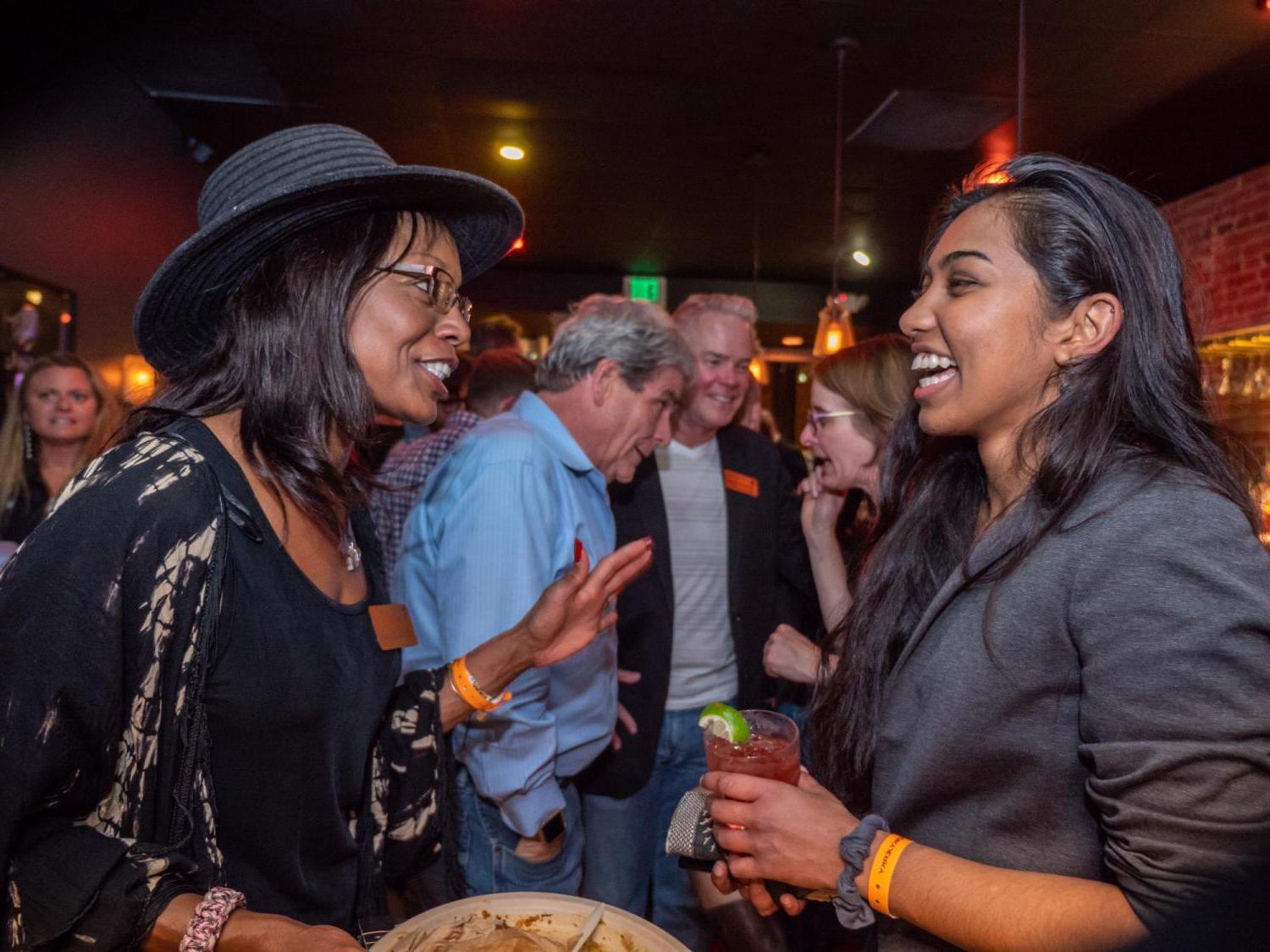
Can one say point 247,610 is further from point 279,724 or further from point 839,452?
point 839,452

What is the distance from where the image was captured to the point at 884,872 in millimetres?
1061

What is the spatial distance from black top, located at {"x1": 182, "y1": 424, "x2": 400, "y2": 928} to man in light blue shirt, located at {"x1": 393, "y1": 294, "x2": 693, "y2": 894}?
63cm

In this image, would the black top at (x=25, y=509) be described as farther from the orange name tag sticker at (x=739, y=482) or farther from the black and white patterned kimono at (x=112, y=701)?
→ the black and white patterned kimono at (x=112, y=701)

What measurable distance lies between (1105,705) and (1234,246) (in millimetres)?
6159

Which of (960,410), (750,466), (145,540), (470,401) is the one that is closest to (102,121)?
(470,401)

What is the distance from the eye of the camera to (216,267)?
48.5 inches

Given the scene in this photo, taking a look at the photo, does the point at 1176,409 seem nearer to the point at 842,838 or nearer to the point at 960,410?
the point at 960,410

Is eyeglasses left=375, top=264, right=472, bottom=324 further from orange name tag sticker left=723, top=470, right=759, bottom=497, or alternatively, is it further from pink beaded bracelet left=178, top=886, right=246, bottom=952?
orange name tag sticker left=723, top=470, right=759, bottom=497

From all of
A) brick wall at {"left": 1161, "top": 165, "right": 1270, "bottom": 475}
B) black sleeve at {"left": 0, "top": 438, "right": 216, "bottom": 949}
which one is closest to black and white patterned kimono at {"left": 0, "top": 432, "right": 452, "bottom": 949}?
black sleeve at {"left": 0, "top": 438, "right": 216, "bottom": 949}

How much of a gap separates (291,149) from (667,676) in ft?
6.48

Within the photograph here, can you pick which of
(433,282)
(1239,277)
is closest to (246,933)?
(433,282)

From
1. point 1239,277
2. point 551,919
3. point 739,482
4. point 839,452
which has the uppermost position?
point 1239,277

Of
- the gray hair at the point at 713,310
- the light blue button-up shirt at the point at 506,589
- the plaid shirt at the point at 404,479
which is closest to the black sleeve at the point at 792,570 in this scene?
the gray hair at the point at 713,310

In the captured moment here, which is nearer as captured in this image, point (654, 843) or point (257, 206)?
point (257, 206)
